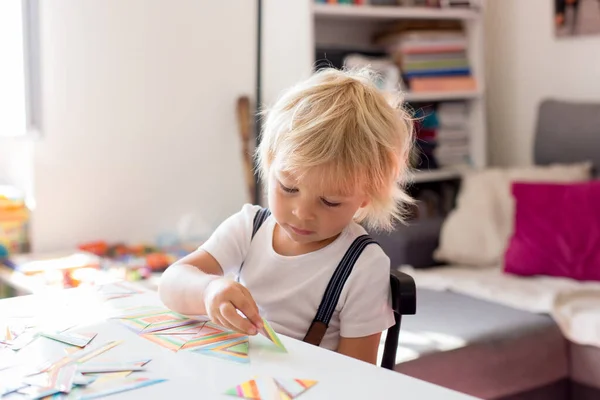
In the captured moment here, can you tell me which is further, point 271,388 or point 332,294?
point 332,294

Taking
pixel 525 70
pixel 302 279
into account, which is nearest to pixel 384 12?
pixel 525 70

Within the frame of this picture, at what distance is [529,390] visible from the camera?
2.27m

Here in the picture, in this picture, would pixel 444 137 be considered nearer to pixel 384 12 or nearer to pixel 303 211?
pixel 384 12

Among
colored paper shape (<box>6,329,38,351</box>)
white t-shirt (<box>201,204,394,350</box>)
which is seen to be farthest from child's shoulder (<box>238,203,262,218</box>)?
colored paper shape (<box>6,329,38,351</box>)

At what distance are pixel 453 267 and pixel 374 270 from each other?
1.65 meters

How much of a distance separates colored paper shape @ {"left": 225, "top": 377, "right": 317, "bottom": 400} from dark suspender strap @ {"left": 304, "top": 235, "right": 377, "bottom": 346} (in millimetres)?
388

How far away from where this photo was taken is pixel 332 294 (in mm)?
1319

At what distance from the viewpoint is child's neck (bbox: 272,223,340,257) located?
54.3 inches

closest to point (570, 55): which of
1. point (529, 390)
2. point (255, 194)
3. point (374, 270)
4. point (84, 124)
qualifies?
point (255, 194)

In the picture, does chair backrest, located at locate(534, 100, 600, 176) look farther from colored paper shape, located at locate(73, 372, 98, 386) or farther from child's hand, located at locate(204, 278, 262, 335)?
colored paper shape, located at locate(73, 372, 98, 386)

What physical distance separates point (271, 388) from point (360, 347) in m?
0.41

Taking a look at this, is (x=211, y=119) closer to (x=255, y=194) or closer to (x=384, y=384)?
(x=255, y=194)

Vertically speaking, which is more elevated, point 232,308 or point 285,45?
point 285,45

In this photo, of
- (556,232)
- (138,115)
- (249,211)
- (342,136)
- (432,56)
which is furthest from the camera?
(432,56)
